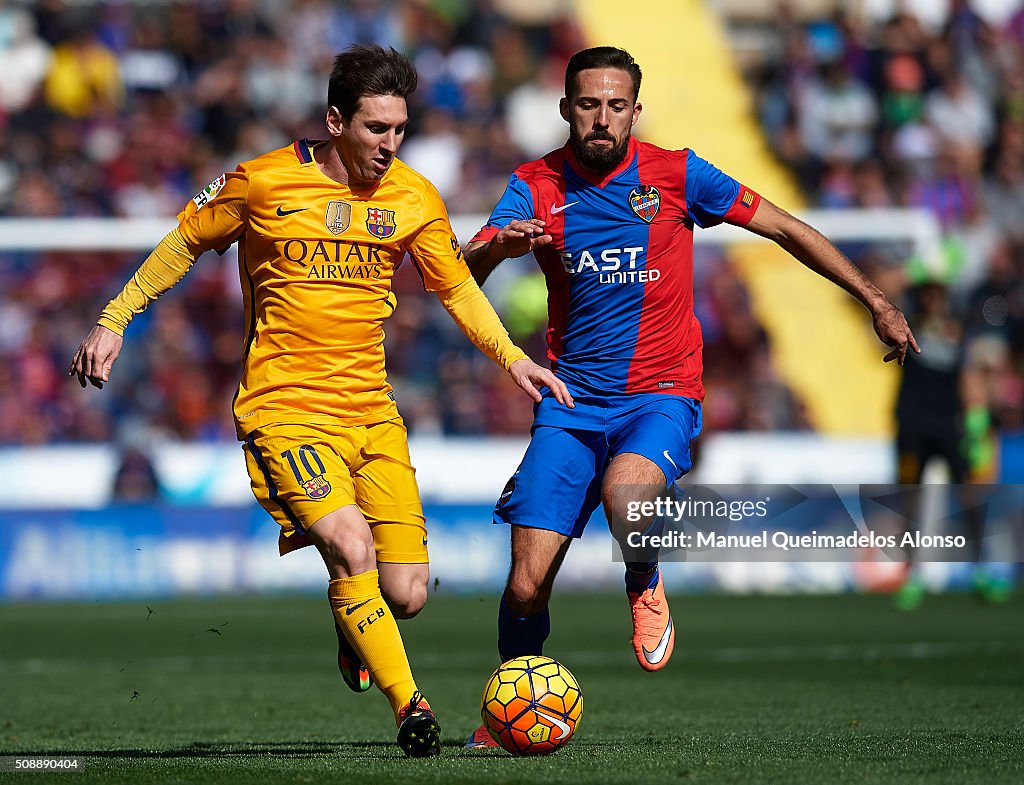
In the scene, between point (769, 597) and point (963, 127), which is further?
point (963, 127)

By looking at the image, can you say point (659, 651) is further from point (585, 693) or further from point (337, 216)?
point (337, 216)

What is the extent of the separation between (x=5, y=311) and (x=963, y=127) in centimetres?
1136

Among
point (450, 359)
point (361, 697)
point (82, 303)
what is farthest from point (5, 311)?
point (361, 697)

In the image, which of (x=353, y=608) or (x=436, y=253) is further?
(x=436, y=253)

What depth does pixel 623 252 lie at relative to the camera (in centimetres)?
700

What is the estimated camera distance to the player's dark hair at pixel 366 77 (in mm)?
6391

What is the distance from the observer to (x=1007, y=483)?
51.2ft

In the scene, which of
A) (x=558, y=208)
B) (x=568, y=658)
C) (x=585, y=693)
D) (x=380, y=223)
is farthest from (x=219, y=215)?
(x=568, y=658)

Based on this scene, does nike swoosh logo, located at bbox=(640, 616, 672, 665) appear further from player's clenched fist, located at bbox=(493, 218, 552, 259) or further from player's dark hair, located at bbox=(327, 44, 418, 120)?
player's dark hair, located at bbox=(327, 44, 418, 120)

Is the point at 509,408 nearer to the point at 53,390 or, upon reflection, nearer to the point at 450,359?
the point at 450,359

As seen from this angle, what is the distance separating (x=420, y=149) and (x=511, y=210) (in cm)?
1297

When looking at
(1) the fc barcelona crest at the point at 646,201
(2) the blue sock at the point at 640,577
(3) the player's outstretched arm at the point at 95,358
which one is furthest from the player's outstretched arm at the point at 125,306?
(2) the blue sock at the point at 640,577

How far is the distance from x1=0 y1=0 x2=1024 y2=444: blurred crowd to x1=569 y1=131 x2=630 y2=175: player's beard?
31.2ft

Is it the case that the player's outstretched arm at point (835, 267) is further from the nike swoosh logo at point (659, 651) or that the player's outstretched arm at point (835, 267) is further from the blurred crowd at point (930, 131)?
the blurred crowd at point (930, 131)
